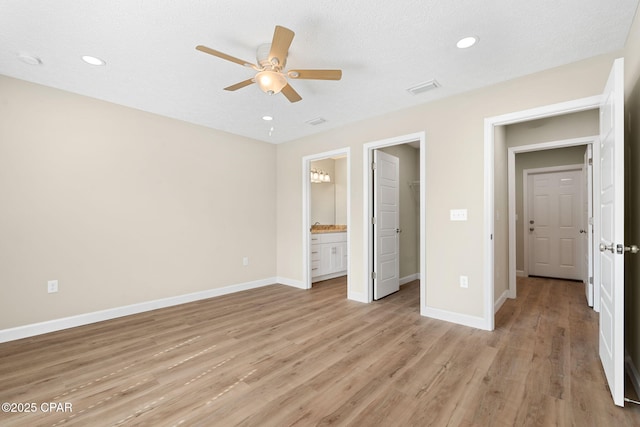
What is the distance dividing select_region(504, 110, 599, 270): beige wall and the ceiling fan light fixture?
12.0ft

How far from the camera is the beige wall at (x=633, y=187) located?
1.96 m

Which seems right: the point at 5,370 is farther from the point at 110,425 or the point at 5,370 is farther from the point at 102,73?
the point at 102,73

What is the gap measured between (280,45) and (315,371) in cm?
241

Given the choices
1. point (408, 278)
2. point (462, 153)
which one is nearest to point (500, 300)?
point (408, 278)

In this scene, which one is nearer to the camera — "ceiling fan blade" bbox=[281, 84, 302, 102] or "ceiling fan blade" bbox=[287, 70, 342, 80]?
"ceiling fan blade" bbox=[287, 70, 342, 80]

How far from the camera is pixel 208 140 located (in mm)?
4402

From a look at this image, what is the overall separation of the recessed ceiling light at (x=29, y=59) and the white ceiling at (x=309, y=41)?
1.8 inches

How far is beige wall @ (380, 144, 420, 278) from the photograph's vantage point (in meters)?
5.13

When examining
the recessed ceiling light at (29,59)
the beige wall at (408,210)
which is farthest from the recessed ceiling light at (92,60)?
the beige wall at (408,210)

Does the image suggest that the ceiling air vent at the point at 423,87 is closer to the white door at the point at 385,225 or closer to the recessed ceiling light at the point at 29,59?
the white door at the point at 385,225

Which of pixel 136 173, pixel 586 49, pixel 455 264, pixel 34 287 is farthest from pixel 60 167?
pixel 586 49

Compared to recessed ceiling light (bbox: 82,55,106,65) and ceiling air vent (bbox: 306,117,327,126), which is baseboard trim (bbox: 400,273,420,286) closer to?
ceiling air vent (bbox: 306,117,327,126)

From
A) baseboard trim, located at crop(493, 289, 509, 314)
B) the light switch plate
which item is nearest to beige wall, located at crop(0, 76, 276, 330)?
the light switch plate

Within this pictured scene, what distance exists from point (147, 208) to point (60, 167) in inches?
37.7
